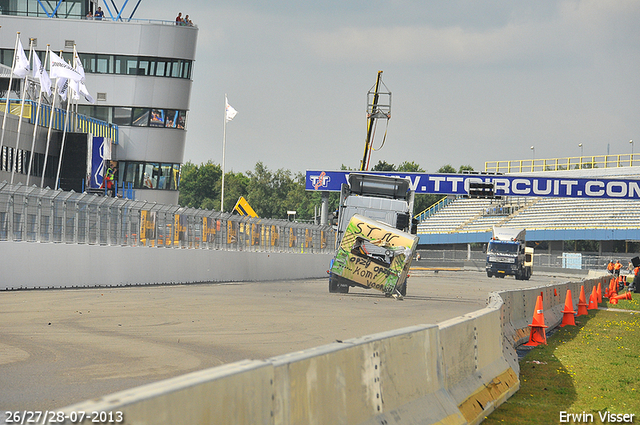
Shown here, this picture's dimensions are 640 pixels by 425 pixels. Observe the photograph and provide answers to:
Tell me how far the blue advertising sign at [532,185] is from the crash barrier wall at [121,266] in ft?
77.0

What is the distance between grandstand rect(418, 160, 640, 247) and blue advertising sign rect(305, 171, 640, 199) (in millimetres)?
14314

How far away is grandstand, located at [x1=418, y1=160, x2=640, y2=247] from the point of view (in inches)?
2867

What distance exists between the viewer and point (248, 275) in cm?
3431

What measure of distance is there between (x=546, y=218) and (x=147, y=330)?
70.5 meters

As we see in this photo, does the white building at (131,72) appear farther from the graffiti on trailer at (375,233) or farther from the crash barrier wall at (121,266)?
the graffiti on trailer at (375,233)

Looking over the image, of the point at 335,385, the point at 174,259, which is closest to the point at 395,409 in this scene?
the point at 335,385

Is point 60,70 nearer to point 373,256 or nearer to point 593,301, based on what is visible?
point 373,256

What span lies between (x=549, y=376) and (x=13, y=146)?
149 ft

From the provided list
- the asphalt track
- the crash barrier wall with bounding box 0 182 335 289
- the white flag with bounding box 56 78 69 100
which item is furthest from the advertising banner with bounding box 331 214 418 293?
the white flag with bounding box 56 78 69 100

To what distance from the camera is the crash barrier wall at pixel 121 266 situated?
68.8 feet

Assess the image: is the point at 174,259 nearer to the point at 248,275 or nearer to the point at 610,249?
the point at 248,275

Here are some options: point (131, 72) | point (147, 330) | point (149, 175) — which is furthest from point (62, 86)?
point (147, 330)

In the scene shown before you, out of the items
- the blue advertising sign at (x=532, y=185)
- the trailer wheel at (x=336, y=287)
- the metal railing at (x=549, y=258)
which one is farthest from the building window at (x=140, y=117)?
the trailer wheel at (x=336, y=287)

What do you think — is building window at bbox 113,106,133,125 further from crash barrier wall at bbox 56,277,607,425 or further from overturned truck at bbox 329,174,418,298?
crash barrier wall at bbox 56,277,607,425
